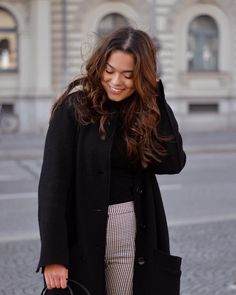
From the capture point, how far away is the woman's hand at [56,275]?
254cm

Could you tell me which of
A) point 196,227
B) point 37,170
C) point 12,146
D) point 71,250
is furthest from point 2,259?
point 12,146

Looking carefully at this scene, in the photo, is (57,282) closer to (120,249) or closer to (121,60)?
(120,249)

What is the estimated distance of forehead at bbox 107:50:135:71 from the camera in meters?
2.53

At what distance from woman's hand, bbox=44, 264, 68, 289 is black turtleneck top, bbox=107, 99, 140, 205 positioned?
310mm

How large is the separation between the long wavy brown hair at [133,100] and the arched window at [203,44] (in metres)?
19.6

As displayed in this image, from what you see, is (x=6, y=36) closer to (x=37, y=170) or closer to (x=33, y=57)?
(x=33, y=57)

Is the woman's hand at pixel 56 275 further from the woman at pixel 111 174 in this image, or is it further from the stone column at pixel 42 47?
the stone column at pixel 42 47

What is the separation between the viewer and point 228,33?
72.3 ft

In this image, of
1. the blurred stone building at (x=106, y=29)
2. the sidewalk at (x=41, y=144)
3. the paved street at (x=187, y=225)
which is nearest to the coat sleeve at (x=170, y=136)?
the paved street at (x=187, y=225)

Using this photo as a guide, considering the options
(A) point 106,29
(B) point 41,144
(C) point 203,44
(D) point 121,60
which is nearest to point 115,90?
(D) point 121,60

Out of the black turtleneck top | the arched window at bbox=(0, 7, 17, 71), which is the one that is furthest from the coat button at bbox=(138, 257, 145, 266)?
the arched window at bbox=(0, 7, 17, 71)

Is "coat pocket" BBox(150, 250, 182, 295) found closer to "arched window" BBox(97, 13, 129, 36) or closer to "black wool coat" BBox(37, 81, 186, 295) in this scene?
"black wool coat" BBox(37, 81, 186, 295)

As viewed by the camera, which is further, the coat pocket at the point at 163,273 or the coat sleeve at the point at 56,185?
the coat pocket at the point at 163,273

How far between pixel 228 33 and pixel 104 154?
20.1 metres
